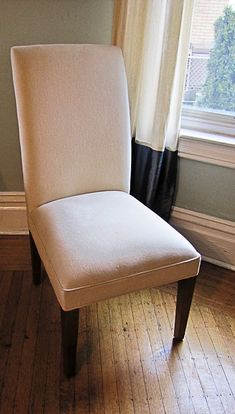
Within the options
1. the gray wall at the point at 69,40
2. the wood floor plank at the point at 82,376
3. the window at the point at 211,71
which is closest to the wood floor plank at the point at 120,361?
the wood floor plank at the point at 82,376

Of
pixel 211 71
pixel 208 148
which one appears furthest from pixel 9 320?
pixel 211 71

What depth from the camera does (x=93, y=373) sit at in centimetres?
145

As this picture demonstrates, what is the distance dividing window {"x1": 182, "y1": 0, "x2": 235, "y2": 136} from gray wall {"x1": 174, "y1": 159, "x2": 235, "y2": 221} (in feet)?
0.60

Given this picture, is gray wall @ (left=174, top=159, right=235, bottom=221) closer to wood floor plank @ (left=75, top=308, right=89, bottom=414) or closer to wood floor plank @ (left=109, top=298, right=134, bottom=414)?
wood floor plank @ (left=109, top=298, right=134, bottom=414)

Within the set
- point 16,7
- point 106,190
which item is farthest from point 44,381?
point 16,7

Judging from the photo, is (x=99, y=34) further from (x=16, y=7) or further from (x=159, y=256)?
(x=159, y=256)

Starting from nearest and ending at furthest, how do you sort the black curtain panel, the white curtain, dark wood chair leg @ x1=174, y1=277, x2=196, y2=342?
dark wood chair leg @ x1=174, y1=277, x2=196, y2=342, the white curtain, the black curtain panel

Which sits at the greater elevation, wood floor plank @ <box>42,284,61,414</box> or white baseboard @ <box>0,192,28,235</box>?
white baseboard @ <box>0,192,28,235</box>

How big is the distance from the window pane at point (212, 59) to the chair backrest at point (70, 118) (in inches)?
18.2

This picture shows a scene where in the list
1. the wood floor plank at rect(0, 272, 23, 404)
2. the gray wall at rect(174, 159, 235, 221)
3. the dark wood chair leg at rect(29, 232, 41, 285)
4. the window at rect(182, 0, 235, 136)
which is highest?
the window at rect(182, 0, 235, 136)

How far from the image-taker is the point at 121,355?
153 cm

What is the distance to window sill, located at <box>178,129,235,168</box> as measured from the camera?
6.01ft

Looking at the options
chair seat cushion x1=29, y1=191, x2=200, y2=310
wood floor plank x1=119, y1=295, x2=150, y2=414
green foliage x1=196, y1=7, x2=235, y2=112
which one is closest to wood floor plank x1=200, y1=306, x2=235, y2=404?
wood floor plank x1=119, y1=295, x2=150, y2=414

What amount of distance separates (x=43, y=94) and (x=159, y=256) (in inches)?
26.9
